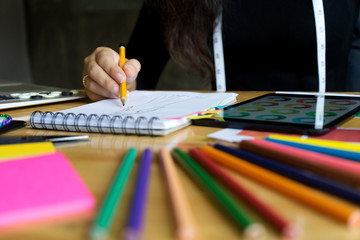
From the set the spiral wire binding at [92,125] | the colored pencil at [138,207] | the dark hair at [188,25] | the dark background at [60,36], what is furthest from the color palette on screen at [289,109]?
the dark background at [60,36]

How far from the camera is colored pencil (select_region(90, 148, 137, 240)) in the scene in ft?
0.63

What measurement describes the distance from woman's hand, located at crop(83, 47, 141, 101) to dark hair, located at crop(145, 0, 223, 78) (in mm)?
296

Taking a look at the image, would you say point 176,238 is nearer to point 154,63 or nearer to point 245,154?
point 245,154

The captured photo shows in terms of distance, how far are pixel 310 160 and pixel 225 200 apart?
0.09 m

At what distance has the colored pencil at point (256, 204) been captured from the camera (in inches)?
7.4

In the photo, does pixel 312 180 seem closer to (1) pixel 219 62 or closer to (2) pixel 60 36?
(1) pixel 219 62

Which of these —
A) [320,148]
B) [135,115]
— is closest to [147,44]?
[135,115]

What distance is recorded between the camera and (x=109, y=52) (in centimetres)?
73

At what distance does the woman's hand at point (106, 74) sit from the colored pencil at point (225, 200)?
1.20ft

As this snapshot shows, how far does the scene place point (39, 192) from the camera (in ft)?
0.80

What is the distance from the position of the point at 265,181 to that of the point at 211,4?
2.58 ft

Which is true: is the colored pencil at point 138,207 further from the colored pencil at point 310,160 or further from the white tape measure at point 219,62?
the white tape measure at point 219,62

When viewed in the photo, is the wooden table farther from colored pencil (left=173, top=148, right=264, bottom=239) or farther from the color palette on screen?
the color palette on screen

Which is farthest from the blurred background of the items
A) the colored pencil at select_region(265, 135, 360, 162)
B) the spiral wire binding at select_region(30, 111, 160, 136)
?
the colored pencil at select_region(265, 135, 360, 162)
